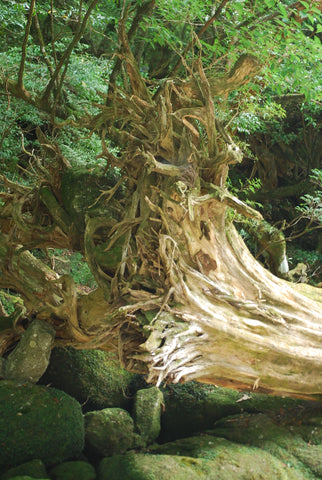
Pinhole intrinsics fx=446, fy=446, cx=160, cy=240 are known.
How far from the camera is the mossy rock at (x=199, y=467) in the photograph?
16.1 feet

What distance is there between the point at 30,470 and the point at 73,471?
514 millimetres

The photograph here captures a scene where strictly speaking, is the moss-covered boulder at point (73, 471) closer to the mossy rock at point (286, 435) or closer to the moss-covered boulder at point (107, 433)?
the moss-covered boulder at point (107, 433)

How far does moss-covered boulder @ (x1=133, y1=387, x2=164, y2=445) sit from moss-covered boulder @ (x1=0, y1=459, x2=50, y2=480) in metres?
1.73

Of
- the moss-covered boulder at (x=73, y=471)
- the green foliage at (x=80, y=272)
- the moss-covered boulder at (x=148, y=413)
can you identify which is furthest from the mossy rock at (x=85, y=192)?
the green foliage at (x=80, y=272)

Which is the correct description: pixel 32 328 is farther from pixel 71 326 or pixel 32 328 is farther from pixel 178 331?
pixel 178 331

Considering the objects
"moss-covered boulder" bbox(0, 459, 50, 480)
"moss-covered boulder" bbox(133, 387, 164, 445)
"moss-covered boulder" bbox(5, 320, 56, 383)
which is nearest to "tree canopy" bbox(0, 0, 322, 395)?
"moss-covered boulder" bbox(5, 320, 56, 383)

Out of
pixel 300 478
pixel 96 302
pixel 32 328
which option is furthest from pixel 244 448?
pixel 32 328

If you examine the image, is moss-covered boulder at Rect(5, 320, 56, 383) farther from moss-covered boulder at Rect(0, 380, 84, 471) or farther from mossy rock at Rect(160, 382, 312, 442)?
mossy rock at Rect(160, 382, 312, 442)

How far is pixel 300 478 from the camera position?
17.7 feet

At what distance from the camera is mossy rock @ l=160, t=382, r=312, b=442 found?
669cm

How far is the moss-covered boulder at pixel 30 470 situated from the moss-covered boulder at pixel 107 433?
1046 millimetres

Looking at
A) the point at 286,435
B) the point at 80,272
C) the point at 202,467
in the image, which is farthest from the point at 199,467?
the point at 80,272

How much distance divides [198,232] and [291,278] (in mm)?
3765

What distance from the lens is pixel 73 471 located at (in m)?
4.96
